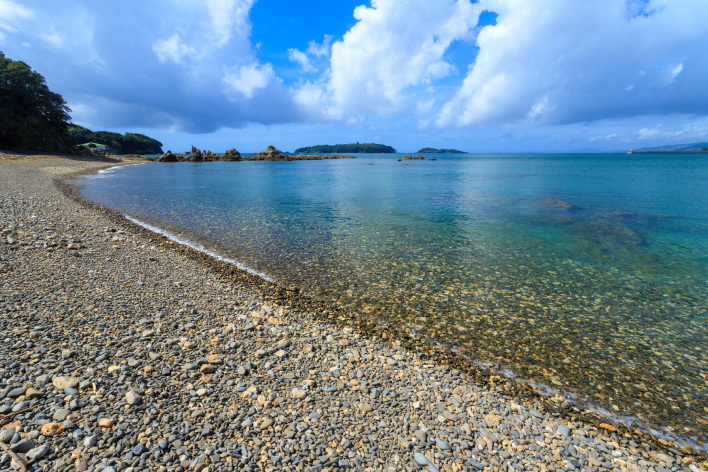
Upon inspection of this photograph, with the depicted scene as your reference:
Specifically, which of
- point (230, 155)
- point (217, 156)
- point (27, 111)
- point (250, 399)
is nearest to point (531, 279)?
point (250, 399)

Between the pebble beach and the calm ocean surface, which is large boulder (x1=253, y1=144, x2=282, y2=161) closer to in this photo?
the calm ocean surface

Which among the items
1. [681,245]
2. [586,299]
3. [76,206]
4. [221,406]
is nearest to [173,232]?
[76,206]

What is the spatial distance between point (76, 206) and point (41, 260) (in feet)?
52.0

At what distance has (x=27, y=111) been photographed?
81.1 meters

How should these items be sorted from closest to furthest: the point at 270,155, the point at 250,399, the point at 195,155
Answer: the point at 250,399 < the point at 195,155 < the point at 270,155

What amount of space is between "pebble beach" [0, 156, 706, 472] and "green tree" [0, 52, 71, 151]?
9915 cm

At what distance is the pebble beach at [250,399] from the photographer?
14.8ft

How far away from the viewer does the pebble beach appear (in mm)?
4500

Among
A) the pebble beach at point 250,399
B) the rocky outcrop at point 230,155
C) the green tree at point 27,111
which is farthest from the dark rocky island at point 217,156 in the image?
the pebble beach at point 250,399

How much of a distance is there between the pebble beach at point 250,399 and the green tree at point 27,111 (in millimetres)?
99152

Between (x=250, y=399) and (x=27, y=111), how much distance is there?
4562 inches

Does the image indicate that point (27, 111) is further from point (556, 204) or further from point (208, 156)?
point (556, 204)

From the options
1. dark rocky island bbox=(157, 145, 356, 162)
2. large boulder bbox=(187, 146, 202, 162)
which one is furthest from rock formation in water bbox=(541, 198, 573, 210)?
large boulder bbox=(187, 146, 202, 162)

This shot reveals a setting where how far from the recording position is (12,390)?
5047 millimetres
